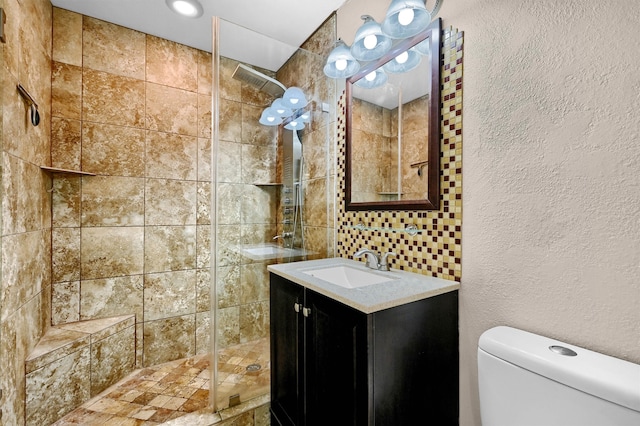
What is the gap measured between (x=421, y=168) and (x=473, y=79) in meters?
0.40

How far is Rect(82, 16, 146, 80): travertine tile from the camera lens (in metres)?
1.99

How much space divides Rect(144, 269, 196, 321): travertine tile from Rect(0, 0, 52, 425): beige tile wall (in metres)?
0.58

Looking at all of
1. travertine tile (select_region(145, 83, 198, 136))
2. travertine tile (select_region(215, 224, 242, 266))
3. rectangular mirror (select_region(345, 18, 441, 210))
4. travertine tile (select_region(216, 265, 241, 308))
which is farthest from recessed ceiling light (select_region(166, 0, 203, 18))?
travertine tile (select_region(216, 265, 241, 308))

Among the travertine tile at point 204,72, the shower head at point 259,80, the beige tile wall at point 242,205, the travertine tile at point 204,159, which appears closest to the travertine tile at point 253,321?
the beige tile wall at point 242,205

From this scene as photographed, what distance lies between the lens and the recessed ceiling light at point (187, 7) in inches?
71.8

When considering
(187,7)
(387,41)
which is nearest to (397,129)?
(387,41)

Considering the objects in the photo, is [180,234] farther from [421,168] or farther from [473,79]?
[473,79]

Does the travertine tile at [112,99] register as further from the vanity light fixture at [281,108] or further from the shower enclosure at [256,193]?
the vanity light fixture at [281,108]

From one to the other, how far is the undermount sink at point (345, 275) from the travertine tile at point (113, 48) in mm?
2071

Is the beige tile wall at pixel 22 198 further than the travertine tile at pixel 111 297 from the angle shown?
No

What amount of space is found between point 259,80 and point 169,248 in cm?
149

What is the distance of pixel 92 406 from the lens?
170 centimetres

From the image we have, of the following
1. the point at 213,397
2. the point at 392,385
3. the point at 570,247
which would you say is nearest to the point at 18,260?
the point at 213,397

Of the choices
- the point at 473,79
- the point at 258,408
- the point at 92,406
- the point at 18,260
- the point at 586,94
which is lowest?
the point at 92,406
